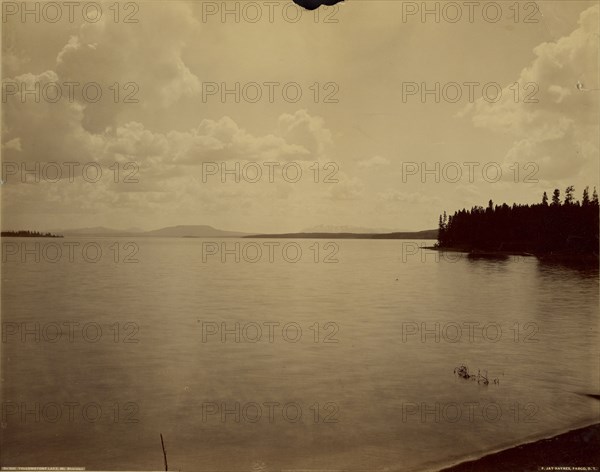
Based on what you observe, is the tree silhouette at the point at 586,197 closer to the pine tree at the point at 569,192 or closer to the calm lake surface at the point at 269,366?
the pine tree at the point at 569,192

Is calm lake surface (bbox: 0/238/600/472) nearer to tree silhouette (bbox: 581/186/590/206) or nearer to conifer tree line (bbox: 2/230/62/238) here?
conifer tree line (bbox: 2/230/62/238)

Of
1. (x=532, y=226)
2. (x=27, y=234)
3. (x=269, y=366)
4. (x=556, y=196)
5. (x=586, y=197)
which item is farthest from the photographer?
(x=532, y=226)

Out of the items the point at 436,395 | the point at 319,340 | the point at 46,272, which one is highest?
the point at 46,272

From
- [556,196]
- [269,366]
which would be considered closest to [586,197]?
[556,196]

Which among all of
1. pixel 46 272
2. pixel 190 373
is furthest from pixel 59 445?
pixel 46 272

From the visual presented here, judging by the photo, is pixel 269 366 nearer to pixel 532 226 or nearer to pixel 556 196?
pixel 556 196

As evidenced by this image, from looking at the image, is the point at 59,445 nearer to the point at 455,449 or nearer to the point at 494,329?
the point at 455,449
